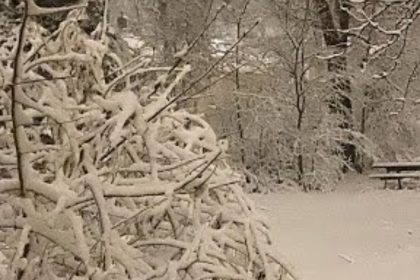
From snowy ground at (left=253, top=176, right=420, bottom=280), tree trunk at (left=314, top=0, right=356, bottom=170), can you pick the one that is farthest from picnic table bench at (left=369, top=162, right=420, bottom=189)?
tree trunk at (left=314, top=0, right=356, bottom=170)

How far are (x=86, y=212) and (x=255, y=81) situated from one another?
14470 millimetres

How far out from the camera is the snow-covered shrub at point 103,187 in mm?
2031

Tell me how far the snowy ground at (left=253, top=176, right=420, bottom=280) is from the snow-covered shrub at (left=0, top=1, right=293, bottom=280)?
5079mm

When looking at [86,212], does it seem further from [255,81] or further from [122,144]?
[255,81]

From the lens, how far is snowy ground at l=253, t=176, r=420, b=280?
916cm

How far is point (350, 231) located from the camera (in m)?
11.6

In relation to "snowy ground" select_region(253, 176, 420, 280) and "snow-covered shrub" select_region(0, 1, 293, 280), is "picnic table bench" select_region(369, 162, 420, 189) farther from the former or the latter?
"snow-covered shrub" select_region(0, 1, 293, 280)

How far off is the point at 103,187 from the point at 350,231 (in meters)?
9.71

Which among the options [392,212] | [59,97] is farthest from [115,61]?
[392,212]

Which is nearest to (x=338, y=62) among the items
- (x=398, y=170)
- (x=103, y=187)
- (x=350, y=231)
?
(x=398, y=170)

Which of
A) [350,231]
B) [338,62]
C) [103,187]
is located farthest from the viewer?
[338,62]

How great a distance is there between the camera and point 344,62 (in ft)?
54.3

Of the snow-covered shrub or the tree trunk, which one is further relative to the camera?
the tree trunk

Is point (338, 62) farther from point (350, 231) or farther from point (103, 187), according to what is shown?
point (103, 187)
